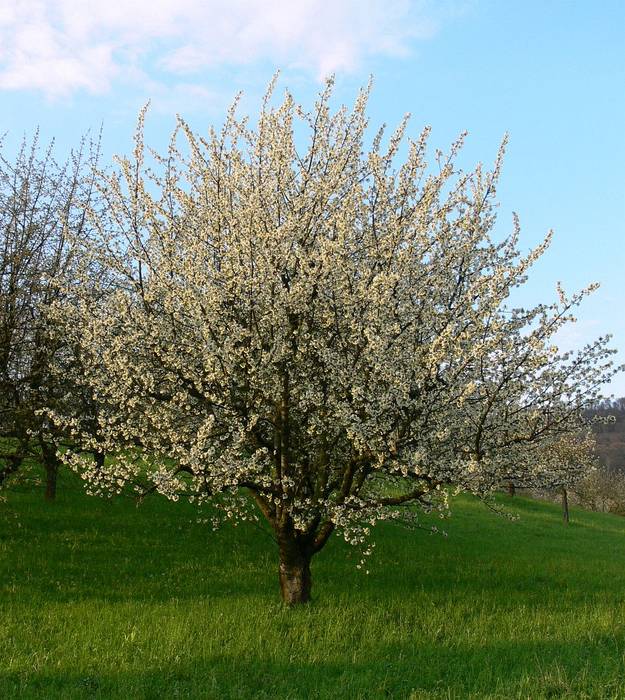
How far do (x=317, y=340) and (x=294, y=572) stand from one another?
519 cm

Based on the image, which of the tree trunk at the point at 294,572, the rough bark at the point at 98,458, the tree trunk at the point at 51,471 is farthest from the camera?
the tree trunk at the point at 51,471

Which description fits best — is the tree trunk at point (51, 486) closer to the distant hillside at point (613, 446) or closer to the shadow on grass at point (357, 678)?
the shadow on grass at point (357, 678)

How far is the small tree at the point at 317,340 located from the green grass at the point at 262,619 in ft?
6.91

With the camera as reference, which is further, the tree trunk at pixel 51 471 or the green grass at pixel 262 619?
the tree trunk at pixel 51 471

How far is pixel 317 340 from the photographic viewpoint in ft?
37.4

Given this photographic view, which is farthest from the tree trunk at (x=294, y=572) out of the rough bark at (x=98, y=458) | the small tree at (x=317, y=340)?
the rough bark at (x=98, y=458)

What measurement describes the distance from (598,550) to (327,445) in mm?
25218

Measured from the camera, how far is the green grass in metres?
9.09

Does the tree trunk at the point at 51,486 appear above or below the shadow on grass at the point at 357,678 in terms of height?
above

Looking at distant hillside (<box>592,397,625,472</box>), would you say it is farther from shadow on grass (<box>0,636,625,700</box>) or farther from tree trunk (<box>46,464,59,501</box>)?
shadow on grass (<box>0,636,625,700</box>)

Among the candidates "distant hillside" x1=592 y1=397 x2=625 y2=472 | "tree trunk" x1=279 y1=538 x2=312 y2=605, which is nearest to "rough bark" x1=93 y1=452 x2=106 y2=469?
"tree trunk" x1=279 y1=538 x2=312 y2=605

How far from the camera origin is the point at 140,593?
14039mm

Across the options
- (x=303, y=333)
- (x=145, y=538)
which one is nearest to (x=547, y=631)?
(x=303, y=333)

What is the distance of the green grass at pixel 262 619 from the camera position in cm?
909
